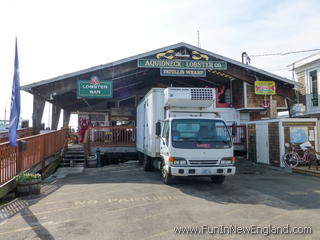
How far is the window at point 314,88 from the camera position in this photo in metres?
16.3

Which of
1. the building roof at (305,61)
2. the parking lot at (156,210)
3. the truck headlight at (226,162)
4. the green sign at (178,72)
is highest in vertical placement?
the building roof at (305,61)

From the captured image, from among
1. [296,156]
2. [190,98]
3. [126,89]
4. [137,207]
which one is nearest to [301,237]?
[137,207]

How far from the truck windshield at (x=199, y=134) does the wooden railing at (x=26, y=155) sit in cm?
449

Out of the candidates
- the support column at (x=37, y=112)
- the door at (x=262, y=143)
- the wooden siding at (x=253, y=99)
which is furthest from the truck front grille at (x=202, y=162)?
the wooden siding at (x=253, y=99)

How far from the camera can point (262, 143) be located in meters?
13.5

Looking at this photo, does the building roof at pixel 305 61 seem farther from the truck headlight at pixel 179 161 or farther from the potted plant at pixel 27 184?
the potted plant at pixel 27 184

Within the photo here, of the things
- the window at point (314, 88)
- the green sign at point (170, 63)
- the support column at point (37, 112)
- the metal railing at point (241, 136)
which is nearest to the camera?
the support column at point (37, 112)

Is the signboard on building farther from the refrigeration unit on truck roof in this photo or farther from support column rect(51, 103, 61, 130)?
support column rect(51, 103, 61, 130)

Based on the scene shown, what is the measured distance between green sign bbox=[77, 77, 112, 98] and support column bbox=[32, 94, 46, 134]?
2.03 metres

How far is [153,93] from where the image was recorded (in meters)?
9.67

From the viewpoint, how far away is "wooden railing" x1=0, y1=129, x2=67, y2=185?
698 cm

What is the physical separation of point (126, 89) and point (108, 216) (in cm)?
1828

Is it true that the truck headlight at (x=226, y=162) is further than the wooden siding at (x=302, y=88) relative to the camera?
No

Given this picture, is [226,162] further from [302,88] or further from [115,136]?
[302,88]
